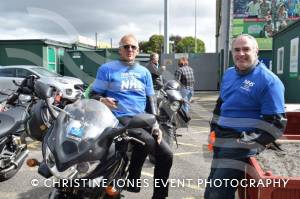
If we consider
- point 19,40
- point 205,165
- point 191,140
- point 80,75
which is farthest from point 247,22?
point 205,165

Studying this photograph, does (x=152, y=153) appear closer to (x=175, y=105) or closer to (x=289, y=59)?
(x=175, y=105)

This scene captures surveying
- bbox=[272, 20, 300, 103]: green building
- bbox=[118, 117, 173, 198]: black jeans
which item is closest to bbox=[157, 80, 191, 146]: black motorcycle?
bbox=[118, 117, 173, 198]: black jeans

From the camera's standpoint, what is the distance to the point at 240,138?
3215 millimetres

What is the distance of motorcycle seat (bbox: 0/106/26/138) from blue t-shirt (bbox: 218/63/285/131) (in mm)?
2777

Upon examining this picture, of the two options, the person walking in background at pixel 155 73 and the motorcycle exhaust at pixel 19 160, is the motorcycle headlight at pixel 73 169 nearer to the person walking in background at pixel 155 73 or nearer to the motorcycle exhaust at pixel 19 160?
the motorcycle exhaust at pixel 19 160

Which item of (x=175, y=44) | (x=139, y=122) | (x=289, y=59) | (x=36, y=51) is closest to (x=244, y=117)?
(x=139, y=122)

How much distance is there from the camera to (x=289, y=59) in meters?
15.0

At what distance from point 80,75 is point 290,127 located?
2200cm

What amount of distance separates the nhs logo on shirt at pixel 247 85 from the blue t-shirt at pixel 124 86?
1294 millimetres

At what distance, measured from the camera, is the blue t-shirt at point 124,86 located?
428 centimetres

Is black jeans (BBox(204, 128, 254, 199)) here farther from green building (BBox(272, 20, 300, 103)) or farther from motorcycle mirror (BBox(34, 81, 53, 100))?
green building (BBox(272, 20, 300, 103))

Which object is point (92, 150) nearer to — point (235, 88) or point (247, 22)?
point (235, 88)

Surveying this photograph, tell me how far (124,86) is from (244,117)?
1388 millimetres

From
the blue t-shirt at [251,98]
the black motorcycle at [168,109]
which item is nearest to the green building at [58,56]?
the black motorcycle at [168,109]
